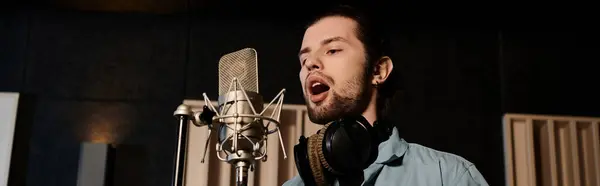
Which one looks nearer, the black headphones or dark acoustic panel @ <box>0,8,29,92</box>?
the black headphones

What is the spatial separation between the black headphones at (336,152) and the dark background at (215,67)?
1242 millimetres

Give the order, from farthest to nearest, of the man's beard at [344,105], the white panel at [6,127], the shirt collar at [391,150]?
the white panel at [6,127] < the man's beard at [344,105] < the shirt collar at [391,150]

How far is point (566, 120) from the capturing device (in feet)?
8.43

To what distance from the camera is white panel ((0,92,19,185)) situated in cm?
239

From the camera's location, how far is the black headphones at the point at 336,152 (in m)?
1.22

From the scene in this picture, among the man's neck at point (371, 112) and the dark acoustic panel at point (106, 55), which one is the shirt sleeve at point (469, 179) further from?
the dark acoustic panel at point (106, 55)

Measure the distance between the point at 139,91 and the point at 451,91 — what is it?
1.11 m

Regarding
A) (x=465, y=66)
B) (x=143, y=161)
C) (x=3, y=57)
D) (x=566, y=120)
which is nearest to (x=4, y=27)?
(x=3, y=57)

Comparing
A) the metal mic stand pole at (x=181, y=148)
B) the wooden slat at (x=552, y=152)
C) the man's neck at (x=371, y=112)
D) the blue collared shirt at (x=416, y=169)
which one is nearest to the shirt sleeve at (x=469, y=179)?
the blue collared shirt at (x=416, y=169)

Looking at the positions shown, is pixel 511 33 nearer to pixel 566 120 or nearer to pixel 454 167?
pixel 566 120

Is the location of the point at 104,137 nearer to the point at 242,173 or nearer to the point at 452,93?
the point at 452,93

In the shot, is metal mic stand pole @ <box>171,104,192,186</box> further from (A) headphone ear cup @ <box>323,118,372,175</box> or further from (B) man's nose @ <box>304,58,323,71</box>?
(B) man's nose @ <box>304,58,323,71</box>

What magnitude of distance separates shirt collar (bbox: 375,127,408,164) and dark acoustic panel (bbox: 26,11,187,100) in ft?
4.04

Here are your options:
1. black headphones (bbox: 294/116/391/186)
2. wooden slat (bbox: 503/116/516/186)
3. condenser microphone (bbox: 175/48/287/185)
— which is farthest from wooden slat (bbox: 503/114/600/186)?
condenser microphone (bbox: 175/48/287/185)
